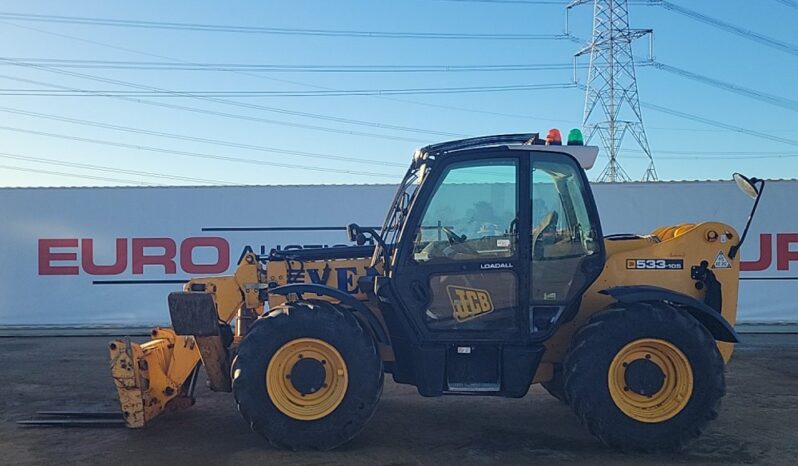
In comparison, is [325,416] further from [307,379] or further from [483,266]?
[483,266]

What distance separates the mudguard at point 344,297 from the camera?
5.41 metres

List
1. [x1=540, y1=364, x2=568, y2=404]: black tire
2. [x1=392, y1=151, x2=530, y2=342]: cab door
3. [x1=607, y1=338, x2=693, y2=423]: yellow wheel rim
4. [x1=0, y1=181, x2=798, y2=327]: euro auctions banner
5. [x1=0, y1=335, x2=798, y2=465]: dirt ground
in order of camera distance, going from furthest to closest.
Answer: [x1=0, y1=181, x2=798, y2=327]: euro auctions banner < [x1=540, y1=364, x2=568, y2=404]: black tire < [x1=392, y1=151, x2=530, y2=342]: cab door < [x1=607, y1=338, x2=693, y2=423]: yellow wheel rim < [x1=0, y1=335, x2=798, y2=465]: dirt ground

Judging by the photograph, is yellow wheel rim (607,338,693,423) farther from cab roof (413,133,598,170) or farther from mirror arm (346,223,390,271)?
mirror arm (346,223,390,271)

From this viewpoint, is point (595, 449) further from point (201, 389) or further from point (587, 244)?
point (201, 389)

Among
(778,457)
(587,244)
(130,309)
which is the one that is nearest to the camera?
(778,457)

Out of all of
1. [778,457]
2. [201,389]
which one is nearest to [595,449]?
[778,457]

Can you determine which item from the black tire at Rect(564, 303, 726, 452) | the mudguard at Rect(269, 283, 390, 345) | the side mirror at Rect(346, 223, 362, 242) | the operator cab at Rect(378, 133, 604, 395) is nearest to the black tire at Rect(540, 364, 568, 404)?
the black tire at Rect(564, 303, 726, 452)

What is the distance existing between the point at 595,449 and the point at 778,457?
1312mm

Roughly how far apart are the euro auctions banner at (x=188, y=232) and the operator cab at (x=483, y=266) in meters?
7.96

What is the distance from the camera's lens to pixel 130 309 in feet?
43.3

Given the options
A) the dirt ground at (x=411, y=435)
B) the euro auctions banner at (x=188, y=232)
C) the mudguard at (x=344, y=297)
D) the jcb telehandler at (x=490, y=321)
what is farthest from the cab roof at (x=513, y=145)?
the euro auctions banner at (x=188, y=232)

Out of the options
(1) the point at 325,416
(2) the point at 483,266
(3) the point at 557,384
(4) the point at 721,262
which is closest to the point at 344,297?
(1) the point at 325,416

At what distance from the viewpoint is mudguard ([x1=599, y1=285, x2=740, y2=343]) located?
5277mm

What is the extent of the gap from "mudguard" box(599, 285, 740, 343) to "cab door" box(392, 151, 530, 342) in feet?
2.41
